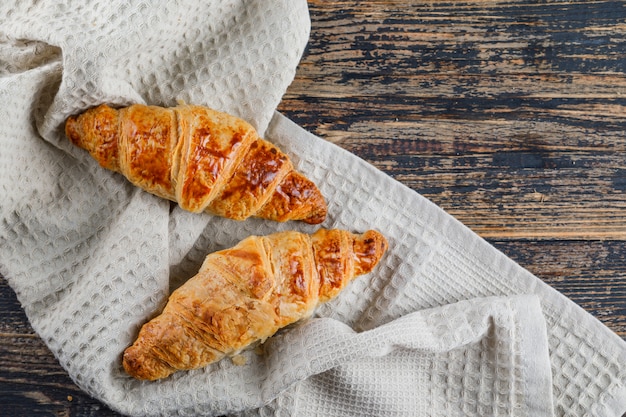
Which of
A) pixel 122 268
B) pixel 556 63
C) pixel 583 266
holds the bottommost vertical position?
pixel 583 266

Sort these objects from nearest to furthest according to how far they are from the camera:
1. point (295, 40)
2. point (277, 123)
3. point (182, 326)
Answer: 1. point (182, 326)
2. point (295, 40)
3. point (277, 123)

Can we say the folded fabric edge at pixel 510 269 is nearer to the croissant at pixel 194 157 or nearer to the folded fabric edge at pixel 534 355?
the folded fabric edge at pixel 534 355

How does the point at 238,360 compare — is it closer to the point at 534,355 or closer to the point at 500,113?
the point at 534,355

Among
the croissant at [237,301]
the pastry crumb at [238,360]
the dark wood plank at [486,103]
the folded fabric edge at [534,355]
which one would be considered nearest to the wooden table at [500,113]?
the dark wood plank at [486,103]

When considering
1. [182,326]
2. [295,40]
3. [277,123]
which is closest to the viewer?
[182,326]

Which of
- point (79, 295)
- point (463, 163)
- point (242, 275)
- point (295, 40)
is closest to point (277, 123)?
point (295, 40)

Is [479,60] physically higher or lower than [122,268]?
higher

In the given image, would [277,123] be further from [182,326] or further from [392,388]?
[392,388]

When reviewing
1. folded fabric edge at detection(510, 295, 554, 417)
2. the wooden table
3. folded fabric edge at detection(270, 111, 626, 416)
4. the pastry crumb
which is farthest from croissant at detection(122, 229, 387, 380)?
folded fabric edge at detection(510, 295, 554, 417)
